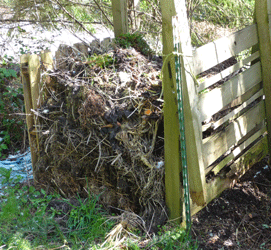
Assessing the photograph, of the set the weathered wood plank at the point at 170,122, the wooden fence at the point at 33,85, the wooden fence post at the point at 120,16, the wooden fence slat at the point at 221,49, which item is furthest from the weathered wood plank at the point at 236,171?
the wooden fence post at the point at 120,16

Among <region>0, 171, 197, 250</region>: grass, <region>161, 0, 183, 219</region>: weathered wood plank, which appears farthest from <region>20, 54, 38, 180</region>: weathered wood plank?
<region>161, 0, 183, 219</region>: weathered wood plank

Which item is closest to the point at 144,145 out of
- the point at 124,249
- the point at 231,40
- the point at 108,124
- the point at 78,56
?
the point at 108,124

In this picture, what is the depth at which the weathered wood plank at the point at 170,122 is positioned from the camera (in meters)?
2.27

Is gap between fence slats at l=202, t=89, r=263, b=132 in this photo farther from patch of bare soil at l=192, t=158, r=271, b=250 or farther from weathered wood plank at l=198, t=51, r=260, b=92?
patch of bare soil at l=192, t=158, r=271, b=250

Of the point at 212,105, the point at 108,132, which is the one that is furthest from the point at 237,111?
the point at 108,132

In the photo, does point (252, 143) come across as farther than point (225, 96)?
Yes

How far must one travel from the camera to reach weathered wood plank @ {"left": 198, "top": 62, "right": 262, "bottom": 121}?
2547 mm

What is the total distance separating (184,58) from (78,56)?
191 centimetres

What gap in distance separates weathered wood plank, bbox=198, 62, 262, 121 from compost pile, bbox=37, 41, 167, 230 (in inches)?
18.2

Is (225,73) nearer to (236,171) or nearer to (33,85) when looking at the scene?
(236,171)

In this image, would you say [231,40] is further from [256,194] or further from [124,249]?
[124,249]

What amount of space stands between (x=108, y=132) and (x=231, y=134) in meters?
1.11

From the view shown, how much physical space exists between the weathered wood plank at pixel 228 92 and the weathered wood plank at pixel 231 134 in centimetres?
24

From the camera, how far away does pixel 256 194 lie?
339cm
